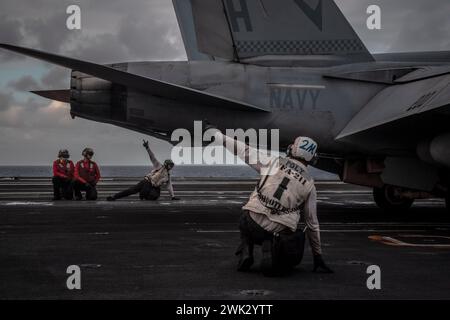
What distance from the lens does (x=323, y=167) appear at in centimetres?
1688

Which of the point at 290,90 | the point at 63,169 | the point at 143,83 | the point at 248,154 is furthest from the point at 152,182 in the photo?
the point at 248,154

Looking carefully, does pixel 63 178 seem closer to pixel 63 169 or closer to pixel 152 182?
pixel 63 169

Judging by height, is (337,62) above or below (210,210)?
above

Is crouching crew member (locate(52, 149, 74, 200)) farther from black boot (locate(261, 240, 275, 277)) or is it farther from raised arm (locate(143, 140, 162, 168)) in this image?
black boot (locate(261, 240, 275, 277))

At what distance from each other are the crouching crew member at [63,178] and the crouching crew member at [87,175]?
1.06ft

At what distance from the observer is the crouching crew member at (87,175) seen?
2130 cm

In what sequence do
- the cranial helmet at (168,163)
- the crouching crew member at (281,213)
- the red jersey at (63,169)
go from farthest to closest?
1. the red jersey at (63,169)
2. the cranial helmet at (168,163)
3. the crouching crew member at (281,213)

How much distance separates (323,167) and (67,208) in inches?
293

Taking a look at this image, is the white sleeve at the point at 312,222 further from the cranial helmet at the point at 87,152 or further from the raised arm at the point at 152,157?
the cranial helmet at the point at 87,152

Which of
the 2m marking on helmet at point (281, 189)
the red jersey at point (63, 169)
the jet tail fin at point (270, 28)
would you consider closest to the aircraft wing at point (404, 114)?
the jet tail fin at point (270, 28)
